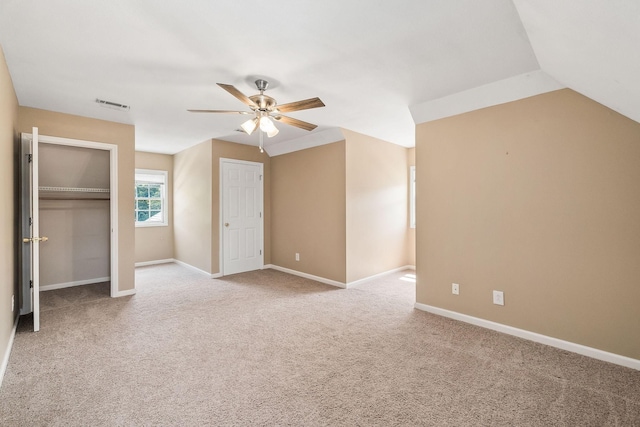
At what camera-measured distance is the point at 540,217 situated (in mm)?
2697

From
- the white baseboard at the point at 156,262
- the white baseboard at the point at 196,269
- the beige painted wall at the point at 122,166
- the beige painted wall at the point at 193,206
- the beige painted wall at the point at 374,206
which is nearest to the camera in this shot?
the beige painted wall at the point at 122,166

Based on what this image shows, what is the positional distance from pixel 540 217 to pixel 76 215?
6228 mm

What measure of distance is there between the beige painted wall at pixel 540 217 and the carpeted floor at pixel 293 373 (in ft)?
1.01

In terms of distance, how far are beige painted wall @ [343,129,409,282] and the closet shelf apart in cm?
385

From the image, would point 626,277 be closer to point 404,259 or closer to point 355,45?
point 355,45

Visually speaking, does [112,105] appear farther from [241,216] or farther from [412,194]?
[412,194]

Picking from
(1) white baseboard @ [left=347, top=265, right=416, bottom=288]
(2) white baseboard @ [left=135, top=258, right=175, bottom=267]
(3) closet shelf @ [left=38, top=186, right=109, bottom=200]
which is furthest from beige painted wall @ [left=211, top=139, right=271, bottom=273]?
(1) white baseboard @ [left=347, top=265, right=416, bottom=288]

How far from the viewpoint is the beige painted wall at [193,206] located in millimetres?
5270

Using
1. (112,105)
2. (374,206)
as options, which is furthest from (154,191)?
(374,206)

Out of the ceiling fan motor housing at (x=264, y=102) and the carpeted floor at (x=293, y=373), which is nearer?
the carpeted floor at (x=293, y=373)

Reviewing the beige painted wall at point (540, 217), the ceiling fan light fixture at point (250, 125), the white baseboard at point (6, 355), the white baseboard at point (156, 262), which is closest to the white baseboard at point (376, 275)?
the beige painted wall at point (540, 217)

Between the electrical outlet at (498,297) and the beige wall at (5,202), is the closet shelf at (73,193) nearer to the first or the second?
the beige wall at (5,202)

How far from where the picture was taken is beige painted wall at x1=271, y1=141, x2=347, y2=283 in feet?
15.0

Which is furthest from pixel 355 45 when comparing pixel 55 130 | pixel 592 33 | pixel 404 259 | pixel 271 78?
pixel 404 259
